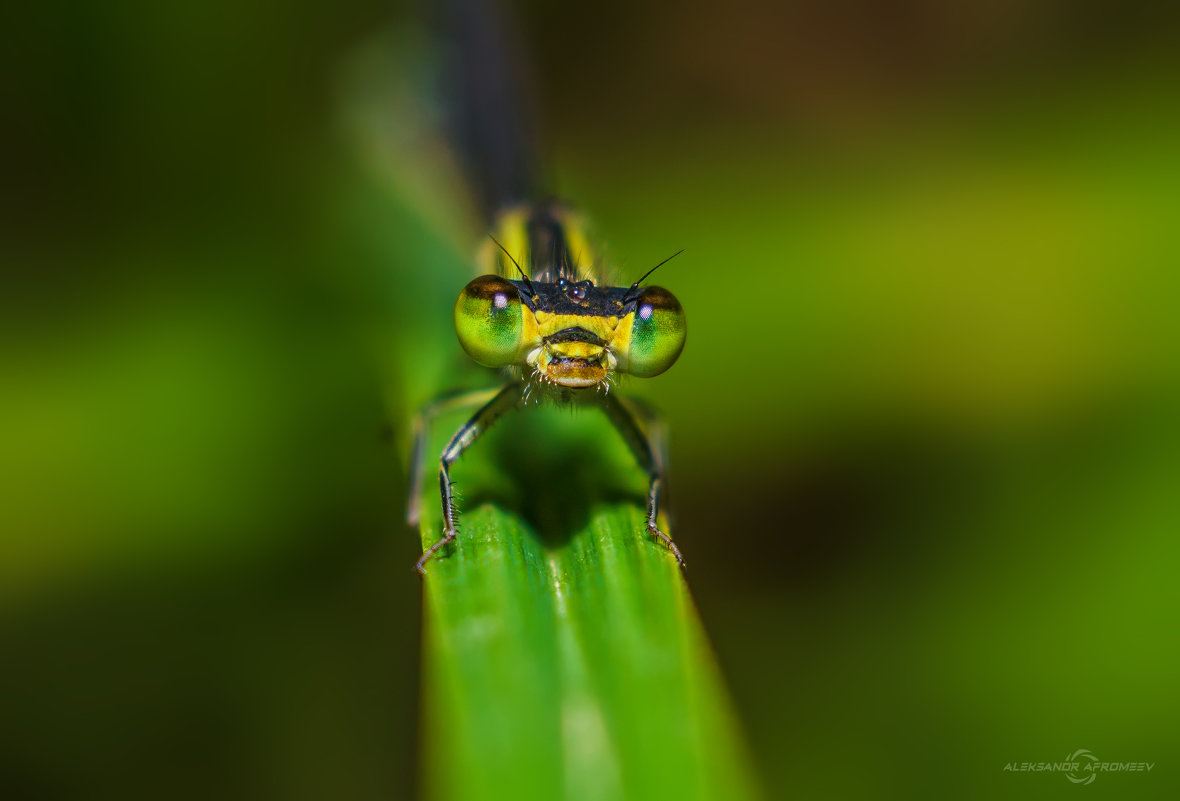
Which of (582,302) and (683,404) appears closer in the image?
(582,302)

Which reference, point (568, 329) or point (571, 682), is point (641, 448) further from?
point (571, 682)

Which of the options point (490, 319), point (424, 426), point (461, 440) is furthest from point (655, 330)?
point (424, 426)

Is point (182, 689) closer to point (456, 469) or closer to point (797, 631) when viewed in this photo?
point (456, 469)

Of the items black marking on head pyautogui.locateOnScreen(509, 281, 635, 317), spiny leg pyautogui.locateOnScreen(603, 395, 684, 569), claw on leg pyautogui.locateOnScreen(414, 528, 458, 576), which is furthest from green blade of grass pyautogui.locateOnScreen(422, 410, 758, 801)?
black marking on head pyautogui.locateOnScreen(509, 281, 635, 317)

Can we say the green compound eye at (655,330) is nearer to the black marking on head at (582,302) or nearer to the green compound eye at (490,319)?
the black marking on head at (582,302)

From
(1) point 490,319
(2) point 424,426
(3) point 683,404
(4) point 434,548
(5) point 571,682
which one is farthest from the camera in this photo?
(3) point 683,404

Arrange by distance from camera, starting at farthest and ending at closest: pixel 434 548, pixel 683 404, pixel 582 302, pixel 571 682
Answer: pixel 683 404
pixel 582 302
pixel 434 548
pixel 571 682
